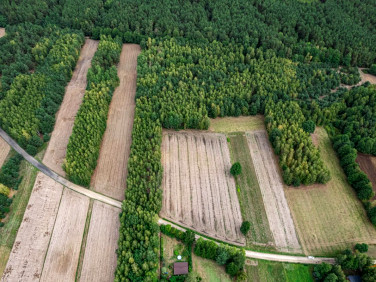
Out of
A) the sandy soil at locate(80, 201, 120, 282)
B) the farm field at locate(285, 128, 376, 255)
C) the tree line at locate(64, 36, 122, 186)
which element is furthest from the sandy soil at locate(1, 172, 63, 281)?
the farm field at locate(285, 128, 376, 255)

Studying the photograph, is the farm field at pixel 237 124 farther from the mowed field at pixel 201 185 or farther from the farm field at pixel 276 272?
the farm field at pixel 276 272

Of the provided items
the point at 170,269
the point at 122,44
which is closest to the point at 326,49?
the point at 122,44

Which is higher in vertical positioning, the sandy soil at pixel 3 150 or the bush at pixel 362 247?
the bush at pixel 362 247

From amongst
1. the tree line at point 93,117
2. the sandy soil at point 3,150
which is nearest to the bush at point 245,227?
the tree line at point 93,117

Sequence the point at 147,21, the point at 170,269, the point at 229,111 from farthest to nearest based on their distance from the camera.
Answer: the point at 147,21
the point at 229,111
the point at 170,269

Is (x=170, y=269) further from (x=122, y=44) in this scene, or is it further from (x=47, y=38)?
(x=47, y=38)

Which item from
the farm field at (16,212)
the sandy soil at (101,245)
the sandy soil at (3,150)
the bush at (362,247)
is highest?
the bush at (362,247)

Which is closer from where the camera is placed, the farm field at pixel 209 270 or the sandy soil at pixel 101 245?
the farm field at pixel 209 270

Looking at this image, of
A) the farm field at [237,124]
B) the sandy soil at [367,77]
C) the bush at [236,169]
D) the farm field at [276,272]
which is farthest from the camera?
the sandy soil at [367,77]
